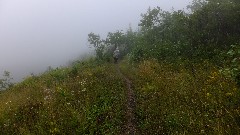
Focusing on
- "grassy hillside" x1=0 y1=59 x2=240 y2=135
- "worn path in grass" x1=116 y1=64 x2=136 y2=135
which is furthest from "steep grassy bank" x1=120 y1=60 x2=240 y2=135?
"worn path in grass" x1=116 y1=64 x2=136 y2=135

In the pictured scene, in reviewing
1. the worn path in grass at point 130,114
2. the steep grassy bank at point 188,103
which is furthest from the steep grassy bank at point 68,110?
the steep grassy bank at point 188,103

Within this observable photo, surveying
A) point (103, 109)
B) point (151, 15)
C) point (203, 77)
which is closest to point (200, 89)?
point (203, 77)

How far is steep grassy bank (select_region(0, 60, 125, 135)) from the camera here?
1063cm

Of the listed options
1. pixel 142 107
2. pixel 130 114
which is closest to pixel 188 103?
pixel 142 107

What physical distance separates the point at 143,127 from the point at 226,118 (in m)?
2.93

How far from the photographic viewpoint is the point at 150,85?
1431cm

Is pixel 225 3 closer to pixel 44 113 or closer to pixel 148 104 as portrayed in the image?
pixel 148 104

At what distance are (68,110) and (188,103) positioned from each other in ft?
15.2

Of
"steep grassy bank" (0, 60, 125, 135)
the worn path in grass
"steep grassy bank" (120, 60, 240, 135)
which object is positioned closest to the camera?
"steep grassy bank" (120, 60, 240, 135)

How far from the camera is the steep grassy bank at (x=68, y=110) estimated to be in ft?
34.9

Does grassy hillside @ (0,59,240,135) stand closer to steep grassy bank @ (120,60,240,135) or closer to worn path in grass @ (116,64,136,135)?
steep grassy bank @ (120,60,240,135)

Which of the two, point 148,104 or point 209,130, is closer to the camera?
point 209,130

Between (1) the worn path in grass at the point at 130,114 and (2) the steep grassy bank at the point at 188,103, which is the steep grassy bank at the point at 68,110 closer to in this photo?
(1) the worn path in grass at the point at 130,114

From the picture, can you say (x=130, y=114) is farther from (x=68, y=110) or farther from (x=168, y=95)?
(x=68, y=110)
